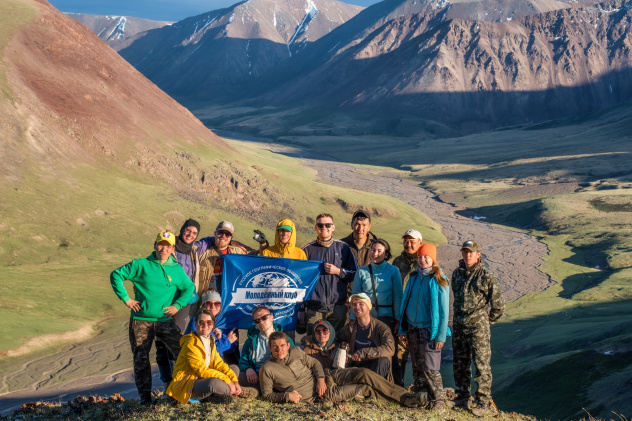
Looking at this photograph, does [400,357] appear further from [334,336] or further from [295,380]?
[295,380]

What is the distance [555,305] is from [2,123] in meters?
36.7

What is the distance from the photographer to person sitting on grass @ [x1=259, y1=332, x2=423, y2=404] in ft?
33.3

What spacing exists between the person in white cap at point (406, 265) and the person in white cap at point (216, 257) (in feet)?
11.3

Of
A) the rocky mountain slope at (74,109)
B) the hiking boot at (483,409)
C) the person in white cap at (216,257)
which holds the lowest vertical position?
the hiking boot at (483,409)

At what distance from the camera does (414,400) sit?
1052cm

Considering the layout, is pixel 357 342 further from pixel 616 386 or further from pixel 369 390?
pixel 616 386

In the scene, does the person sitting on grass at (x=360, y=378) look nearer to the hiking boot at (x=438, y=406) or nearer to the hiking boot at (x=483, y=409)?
the hiking boot at (x=438, y=406)

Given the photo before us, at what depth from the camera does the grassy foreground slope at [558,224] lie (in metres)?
17.4

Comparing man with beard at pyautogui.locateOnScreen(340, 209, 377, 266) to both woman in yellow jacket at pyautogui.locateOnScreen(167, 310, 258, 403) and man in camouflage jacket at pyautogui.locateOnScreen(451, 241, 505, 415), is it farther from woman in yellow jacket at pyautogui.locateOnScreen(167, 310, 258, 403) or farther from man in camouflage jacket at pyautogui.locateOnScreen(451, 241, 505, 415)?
woman in yellow jacket at pyautogui.locateOnScreen(167, 310, 258, 403)

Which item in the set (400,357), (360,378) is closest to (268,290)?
(360,378)

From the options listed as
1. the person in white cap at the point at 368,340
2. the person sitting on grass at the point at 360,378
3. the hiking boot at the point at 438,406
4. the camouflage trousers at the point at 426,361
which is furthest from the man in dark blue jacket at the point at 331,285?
the hiking boot at the point at 438,406

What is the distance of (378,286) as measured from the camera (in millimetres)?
11086

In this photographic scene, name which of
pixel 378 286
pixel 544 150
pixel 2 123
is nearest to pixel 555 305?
pixel 378 286

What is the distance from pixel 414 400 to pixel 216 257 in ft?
15.6
